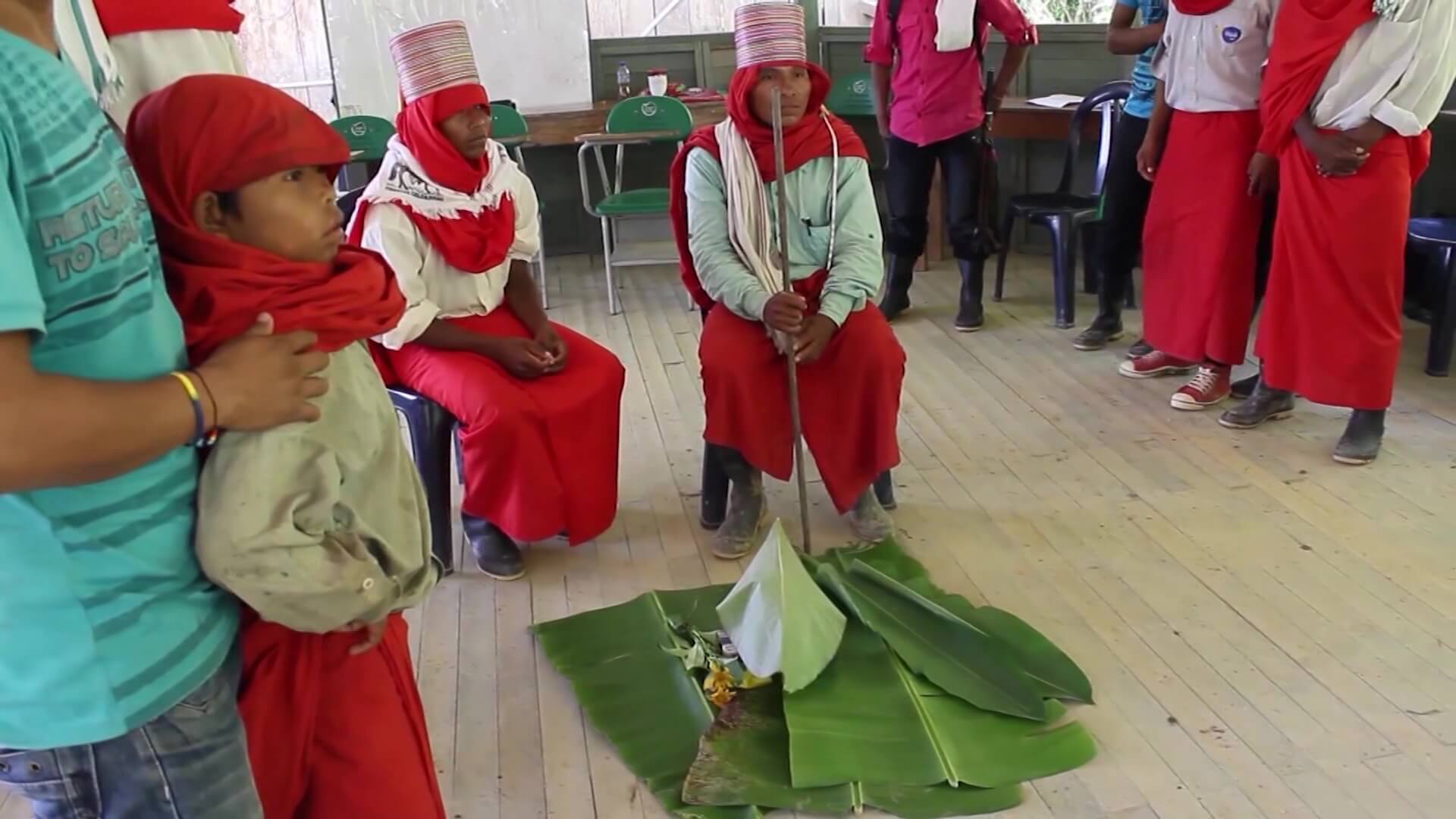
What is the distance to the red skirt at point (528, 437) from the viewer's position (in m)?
2.56

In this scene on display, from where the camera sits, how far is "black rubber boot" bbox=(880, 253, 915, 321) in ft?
15.1

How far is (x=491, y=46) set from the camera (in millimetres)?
5637

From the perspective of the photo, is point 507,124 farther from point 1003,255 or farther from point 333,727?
point 333,727

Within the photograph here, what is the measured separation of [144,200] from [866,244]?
6.50 feet

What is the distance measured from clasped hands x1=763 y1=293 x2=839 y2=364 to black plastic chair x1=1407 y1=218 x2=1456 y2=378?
6.91ft

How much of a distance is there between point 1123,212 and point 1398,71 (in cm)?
120

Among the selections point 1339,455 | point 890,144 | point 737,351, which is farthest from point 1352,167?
point 890,144

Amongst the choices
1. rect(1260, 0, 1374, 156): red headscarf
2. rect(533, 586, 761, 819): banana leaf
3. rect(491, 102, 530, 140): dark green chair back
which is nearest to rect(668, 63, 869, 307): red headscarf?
rect(533, 586, 761, 819): banana leaf

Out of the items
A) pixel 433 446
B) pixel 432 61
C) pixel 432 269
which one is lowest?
pixel 433 446

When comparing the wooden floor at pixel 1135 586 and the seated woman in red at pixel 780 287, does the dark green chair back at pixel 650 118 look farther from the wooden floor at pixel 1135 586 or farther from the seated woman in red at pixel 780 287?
the seated woman in red at pixel 780 287

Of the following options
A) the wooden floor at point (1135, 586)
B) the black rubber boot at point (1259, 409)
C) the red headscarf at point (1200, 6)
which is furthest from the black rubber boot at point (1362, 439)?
the red headscarf at point (1200, 6)

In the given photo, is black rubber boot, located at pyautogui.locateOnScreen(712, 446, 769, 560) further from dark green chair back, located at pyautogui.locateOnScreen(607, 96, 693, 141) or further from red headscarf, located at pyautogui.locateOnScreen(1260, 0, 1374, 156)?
dark green chair back, located at pyautogui.locateOnScreen(607, 96, 693, 141)

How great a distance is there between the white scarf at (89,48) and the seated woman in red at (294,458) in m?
0.17

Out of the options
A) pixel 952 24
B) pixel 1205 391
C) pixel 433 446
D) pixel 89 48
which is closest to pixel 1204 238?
pixel 1205 391
